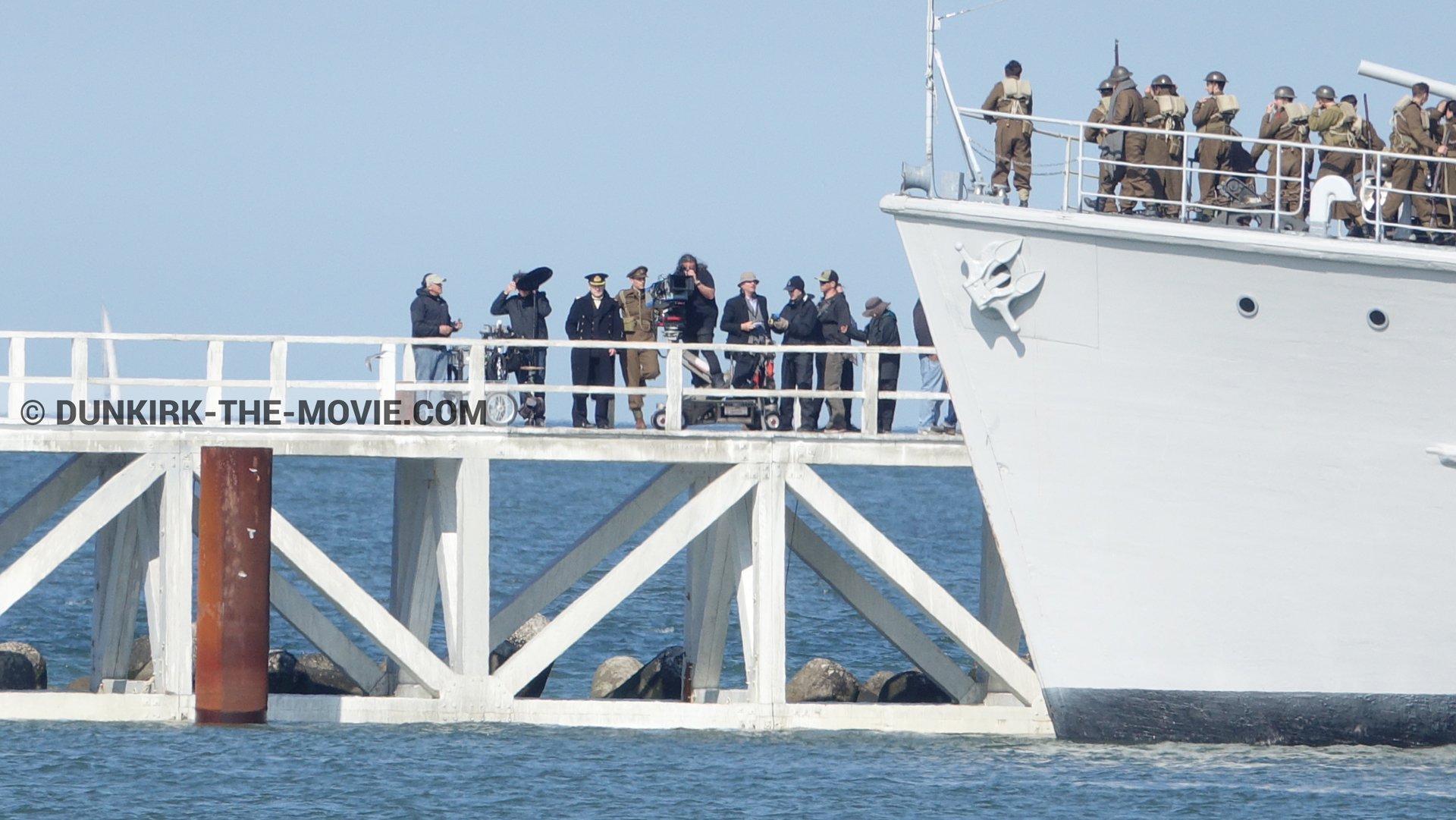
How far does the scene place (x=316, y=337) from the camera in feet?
Answer: 66.2

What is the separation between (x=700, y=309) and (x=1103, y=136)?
511 cm

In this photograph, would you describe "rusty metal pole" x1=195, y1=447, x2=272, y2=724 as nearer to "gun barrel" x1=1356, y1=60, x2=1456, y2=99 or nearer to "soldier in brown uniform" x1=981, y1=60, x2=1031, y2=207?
"soldier in brown uniform" x1=981, y1=60, x2=1031, y2=207

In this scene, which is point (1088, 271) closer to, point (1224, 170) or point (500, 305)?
point (1224, 170)

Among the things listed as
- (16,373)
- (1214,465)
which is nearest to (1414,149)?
(1214,465)

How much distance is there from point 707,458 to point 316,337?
4.18 metres

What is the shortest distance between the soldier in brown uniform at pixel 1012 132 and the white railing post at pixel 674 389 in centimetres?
380

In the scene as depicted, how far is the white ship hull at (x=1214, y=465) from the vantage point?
59.4ft

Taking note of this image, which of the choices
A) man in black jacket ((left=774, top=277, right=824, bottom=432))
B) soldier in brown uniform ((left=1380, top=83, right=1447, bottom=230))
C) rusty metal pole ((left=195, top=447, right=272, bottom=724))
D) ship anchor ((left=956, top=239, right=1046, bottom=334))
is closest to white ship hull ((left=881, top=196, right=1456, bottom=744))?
ship anchor ((left=956, top=239, right=1046, bottom=334))

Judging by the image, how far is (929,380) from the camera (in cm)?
2241

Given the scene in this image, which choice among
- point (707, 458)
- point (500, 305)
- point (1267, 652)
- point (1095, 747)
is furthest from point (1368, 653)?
point (500, 305)

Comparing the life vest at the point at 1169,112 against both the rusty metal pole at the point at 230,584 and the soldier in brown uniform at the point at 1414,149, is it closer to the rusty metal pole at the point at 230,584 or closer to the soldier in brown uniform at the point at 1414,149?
the soldier in brown uniform at the point at 1414,149

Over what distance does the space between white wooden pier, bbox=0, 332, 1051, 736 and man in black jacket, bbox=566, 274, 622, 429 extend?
1.12m

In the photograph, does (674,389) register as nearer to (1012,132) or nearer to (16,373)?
(1012,132)

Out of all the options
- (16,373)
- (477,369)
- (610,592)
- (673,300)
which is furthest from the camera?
(673,300)
